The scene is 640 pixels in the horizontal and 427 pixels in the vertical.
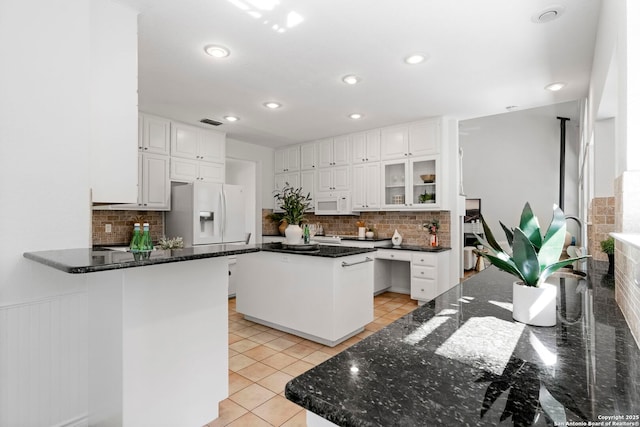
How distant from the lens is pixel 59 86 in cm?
172

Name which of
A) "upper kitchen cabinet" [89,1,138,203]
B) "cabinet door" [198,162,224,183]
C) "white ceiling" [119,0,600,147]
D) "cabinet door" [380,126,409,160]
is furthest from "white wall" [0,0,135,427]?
"cabinet door" [380,126,409,160]

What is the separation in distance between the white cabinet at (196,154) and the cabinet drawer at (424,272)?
317cm

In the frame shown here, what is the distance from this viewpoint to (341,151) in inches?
214

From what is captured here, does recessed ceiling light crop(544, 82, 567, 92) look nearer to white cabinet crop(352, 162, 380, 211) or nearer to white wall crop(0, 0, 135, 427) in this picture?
white cabinet crop(352, 162, 380, 211)

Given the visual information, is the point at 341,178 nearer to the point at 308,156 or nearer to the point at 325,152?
the point at 325,152

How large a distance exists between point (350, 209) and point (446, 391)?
4.72 meters

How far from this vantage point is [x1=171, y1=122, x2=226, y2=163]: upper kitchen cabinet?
4496mm

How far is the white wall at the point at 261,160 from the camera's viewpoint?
5734 millimetres

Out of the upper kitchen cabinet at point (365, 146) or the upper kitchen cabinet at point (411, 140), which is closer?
the upper kitchen cabinet at point (411, 140)

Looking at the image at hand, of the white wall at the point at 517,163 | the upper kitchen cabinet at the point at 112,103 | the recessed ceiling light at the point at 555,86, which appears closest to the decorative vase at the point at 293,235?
the upper kitchen cabinet at the point at 112,103

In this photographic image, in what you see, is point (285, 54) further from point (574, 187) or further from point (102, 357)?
point (574, 187)

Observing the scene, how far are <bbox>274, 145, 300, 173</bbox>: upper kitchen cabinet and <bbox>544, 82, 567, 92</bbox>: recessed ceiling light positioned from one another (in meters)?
3.84

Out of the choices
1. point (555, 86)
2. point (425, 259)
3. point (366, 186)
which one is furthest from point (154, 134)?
point (555, 86)

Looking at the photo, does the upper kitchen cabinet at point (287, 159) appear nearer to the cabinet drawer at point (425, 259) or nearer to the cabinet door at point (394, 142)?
the cabinet door at point (394, 142)
